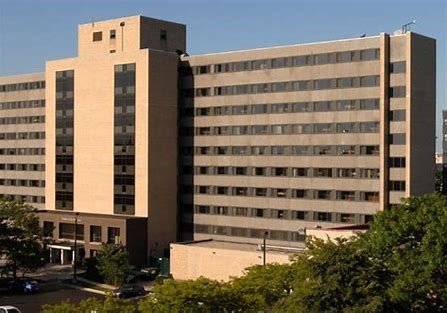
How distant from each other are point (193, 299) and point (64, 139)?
6397cm

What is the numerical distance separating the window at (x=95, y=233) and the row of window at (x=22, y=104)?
1081 inches

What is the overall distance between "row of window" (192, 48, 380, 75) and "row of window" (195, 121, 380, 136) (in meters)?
6.94

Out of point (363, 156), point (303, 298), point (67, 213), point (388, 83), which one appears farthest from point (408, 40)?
point (67, 213)

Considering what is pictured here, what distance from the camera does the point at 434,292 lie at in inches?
1713

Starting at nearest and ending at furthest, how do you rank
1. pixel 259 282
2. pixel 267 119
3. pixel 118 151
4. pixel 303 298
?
pixel 303 298 → pixel 259 282 → pixel 267 119 → pixel 118 151

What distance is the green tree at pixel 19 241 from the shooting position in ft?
245

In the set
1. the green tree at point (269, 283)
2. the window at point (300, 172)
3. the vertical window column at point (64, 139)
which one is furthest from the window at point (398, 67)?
the vertical window column at point (64, 139)

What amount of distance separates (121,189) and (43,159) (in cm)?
2314

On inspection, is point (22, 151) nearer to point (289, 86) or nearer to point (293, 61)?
point (289, 86)

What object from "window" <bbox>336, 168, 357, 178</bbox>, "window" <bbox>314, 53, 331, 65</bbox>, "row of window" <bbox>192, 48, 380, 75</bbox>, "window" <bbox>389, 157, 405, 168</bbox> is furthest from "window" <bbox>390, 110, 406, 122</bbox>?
"window" <bbox>314, 53, 331, 65</bbox>

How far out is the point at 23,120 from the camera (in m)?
112

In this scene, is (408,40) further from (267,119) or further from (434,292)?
(434,292)

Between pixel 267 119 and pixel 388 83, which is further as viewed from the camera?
pixel 267 119

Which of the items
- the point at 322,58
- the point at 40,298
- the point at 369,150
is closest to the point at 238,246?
the point at 369,150
